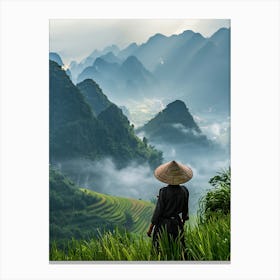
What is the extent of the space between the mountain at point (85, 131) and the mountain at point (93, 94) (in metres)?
0.01

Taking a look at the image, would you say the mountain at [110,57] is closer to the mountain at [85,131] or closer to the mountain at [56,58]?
the mountain at [85,131]

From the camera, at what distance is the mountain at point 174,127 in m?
6.03

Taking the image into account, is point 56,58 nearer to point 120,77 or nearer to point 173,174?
point 120,77

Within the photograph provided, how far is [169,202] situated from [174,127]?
1000mm

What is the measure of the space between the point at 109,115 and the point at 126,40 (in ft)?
2.63

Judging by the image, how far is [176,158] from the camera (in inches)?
236

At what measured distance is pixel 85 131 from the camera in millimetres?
5984

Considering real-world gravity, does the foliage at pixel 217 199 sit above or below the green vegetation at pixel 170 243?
above

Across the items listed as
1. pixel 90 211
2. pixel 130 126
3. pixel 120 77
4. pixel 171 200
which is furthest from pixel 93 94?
pixel 171 200

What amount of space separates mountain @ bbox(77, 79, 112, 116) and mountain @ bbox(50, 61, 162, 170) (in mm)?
10

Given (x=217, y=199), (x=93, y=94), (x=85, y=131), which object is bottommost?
(x=217, y=199)

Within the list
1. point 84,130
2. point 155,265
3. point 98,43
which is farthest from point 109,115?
point 155,265

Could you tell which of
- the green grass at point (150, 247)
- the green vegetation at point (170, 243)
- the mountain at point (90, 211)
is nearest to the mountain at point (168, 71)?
the green vegetation at point (170, 243)
